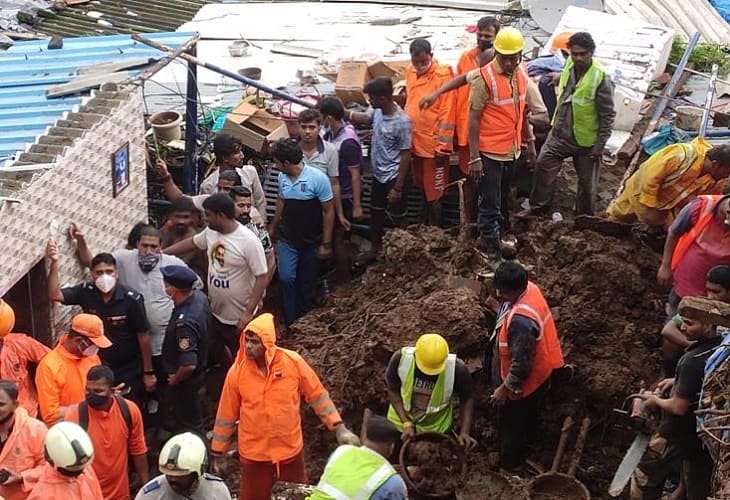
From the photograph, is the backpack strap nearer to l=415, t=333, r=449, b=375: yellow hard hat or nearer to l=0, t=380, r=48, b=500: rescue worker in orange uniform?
l=0, t=380, r=48, b=500: rescue worker in orange uniform

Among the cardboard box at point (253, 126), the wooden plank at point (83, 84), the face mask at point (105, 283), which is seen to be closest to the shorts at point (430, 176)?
the cardboard box at point (253, 126)

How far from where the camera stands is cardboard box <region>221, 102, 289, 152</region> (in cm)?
1117

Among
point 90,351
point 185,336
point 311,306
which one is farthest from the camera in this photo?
point 311,306

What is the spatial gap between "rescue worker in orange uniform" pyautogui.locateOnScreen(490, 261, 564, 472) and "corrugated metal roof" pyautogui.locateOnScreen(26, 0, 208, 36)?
9.80 metres

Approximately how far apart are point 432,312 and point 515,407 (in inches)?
50.4

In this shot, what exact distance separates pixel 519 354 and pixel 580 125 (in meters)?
3.42

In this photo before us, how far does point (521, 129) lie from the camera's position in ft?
32.6

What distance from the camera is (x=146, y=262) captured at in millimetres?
8148

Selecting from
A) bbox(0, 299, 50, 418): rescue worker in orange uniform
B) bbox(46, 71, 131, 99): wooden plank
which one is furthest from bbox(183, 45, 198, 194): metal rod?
bbox(0, 299, 50, 418): rescue worker in orange uniform

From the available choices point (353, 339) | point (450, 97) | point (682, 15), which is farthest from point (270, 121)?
point (682, 15)

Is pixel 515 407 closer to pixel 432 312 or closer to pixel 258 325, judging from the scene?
pixel 432 312

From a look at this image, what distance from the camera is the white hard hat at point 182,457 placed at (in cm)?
590

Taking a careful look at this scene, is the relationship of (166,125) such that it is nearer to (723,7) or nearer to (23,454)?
(23,454)

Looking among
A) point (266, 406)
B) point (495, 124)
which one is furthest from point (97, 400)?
point (495, 124)
